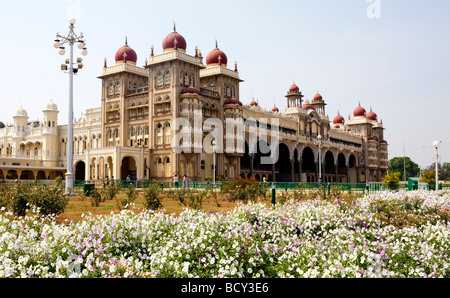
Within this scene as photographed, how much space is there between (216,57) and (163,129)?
42.8ft

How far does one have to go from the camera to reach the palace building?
43750mm

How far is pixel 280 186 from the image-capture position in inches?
1135

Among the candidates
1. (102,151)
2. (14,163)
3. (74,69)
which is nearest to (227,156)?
(102,151)

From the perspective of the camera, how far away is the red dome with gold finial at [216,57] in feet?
166

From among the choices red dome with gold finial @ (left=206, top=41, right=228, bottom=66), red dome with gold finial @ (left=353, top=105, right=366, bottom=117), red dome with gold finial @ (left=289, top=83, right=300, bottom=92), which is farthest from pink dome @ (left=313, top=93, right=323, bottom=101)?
red dome with gold finial @ (left=206, top=41, right=228, bottom=66)

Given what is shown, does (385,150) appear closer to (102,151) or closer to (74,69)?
(102,151)

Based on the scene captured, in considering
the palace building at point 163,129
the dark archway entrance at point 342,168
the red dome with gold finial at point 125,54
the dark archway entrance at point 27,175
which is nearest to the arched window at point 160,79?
the palace building at point 163,129

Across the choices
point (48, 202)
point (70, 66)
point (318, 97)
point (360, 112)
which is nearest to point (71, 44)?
point (70, 66)

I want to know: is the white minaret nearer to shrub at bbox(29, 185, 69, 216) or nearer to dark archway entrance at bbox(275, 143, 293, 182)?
dark archway entrance at bbox(275, 143, 293, 182)

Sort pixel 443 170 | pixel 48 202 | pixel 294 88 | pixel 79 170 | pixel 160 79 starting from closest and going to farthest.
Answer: pixel 48 202
pixel 160 79
pixel 79 170
pixel 294 88
pixel 443 170

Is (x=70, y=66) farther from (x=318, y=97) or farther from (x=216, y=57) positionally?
(x=318, y=97)

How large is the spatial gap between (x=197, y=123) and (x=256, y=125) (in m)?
13.1

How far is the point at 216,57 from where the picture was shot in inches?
1998

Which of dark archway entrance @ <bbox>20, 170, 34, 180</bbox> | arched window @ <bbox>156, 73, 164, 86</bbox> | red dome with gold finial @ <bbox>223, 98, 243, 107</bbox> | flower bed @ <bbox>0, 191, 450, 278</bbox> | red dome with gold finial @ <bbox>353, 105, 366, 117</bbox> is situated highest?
red dome with gold finial @ <bbox>353, 105, 366, 117</bbox>
